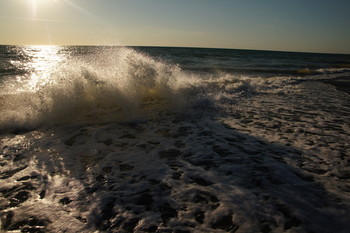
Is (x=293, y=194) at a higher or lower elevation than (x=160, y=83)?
lower

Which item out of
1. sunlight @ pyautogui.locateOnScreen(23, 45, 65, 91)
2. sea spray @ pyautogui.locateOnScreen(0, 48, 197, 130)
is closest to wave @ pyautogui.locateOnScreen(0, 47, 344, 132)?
sea spray @ pyautogui.locateOnScreen(0, 48, 197, 130)

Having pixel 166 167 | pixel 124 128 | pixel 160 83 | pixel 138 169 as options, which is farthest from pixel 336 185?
pixel 160 83

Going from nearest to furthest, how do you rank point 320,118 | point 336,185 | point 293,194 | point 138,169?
point 293,194
point 336,185
point 138,169
point 320,118

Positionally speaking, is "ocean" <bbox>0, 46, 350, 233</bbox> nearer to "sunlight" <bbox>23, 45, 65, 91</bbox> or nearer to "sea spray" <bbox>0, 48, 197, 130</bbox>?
"sea spray" <bbox>0, 48, 197, 130</bbox>

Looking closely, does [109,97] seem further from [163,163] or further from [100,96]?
[163,163]

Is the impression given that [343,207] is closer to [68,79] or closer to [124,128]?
[124,128]

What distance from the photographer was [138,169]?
369 cm

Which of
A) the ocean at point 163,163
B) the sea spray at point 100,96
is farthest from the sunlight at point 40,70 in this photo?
the ocean at point 163,163

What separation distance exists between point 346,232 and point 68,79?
751cm

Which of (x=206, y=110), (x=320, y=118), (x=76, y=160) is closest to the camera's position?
(x=76, y=160)

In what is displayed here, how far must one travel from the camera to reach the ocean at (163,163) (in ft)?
8.65

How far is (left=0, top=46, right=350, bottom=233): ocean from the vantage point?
2637 mm

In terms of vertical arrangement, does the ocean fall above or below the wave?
below

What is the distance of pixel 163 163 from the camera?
3.90 m
